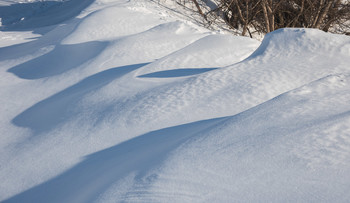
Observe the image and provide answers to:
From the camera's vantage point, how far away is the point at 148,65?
2211 mm

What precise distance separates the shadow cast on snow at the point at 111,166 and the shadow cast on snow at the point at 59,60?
128cm

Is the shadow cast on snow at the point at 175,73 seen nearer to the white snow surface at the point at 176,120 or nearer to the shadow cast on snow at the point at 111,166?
the white snow surface at the point at 176,120

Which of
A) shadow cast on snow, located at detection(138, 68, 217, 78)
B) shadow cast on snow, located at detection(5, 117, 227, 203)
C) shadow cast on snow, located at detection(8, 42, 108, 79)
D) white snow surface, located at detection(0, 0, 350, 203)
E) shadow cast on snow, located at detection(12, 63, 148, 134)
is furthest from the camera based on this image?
shadow cast on snow, located at detection(8, 42, 108, 79)

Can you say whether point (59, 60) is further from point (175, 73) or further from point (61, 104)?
point (175, 73)

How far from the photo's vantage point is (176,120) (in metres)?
1.56

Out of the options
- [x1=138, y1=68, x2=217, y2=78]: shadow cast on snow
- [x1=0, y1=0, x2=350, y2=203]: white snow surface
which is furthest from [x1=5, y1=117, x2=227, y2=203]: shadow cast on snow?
[x1=138, y1=68, x2=217, y2=78]: shadow cast on snow

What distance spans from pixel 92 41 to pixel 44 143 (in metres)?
1.43

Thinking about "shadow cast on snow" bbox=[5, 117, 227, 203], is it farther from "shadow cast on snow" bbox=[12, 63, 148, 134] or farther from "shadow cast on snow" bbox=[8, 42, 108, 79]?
"shadow cast on snow" bbox=[8, 42, 108, 79]

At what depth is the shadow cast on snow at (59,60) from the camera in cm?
254

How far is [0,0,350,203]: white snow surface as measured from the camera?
3.31 ft

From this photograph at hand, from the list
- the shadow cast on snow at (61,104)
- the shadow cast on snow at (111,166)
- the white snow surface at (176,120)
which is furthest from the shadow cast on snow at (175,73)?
the shadow cast on snow at (111,166)

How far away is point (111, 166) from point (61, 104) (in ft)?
2.71

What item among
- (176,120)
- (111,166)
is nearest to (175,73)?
(176,120)

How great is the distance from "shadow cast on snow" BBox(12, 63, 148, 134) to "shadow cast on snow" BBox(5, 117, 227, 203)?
1.60ft
